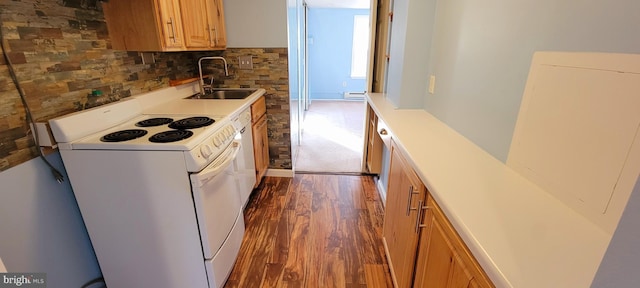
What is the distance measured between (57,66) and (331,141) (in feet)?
10.5

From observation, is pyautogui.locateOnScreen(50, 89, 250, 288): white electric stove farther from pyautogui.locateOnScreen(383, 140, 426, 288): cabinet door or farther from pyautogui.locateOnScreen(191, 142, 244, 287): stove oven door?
pyautogui.locateOnScreen(383, 140, 426, 288): cabinet door

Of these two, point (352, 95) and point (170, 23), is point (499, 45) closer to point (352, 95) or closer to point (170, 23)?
point (170, 23)

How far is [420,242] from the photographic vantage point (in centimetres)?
112

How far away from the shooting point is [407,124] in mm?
1673

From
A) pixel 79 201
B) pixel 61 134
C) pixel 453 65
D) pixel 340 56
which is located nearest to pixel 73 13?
pixel 61 134

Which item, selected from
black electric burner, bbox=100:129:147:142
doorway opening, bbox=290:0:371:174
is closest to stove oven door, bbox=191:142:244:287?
black electric burner, bbox=100:129:147:142

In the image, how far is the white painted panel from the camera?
27.0 inches

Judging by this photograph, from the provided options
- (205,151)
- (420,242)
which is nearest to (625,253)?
(420,242)

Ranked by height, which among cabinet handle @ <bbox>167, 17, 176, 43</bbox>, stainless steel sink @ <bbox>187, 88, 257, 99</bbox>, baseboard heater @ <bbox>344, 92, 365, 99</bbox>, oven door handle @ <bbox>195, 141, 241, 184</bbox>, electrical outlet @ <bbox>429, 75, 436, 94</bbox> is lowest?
baseboard heater @ <bbox>344, 92, 365, 99</bbox>

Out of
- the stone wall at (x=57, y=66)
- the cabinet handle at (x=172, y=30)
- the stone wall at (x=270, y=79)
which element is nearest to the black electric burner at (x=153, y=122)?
the stone wall at (x=57, y=66)

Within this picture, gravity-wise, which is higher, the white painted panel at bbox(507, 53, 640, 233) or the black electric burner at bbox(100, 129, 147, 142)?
the white painted panel at bbox(507, 53, 640, 233)

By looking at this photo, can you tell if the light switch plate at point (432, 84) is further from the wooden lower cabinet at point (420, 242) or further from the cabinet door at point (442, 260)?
the cabinet door at point (442, 260)

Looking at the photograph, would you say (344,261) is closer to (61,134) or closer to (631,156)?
(631,156)

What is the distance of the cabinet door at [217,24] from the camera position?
2318 mm
